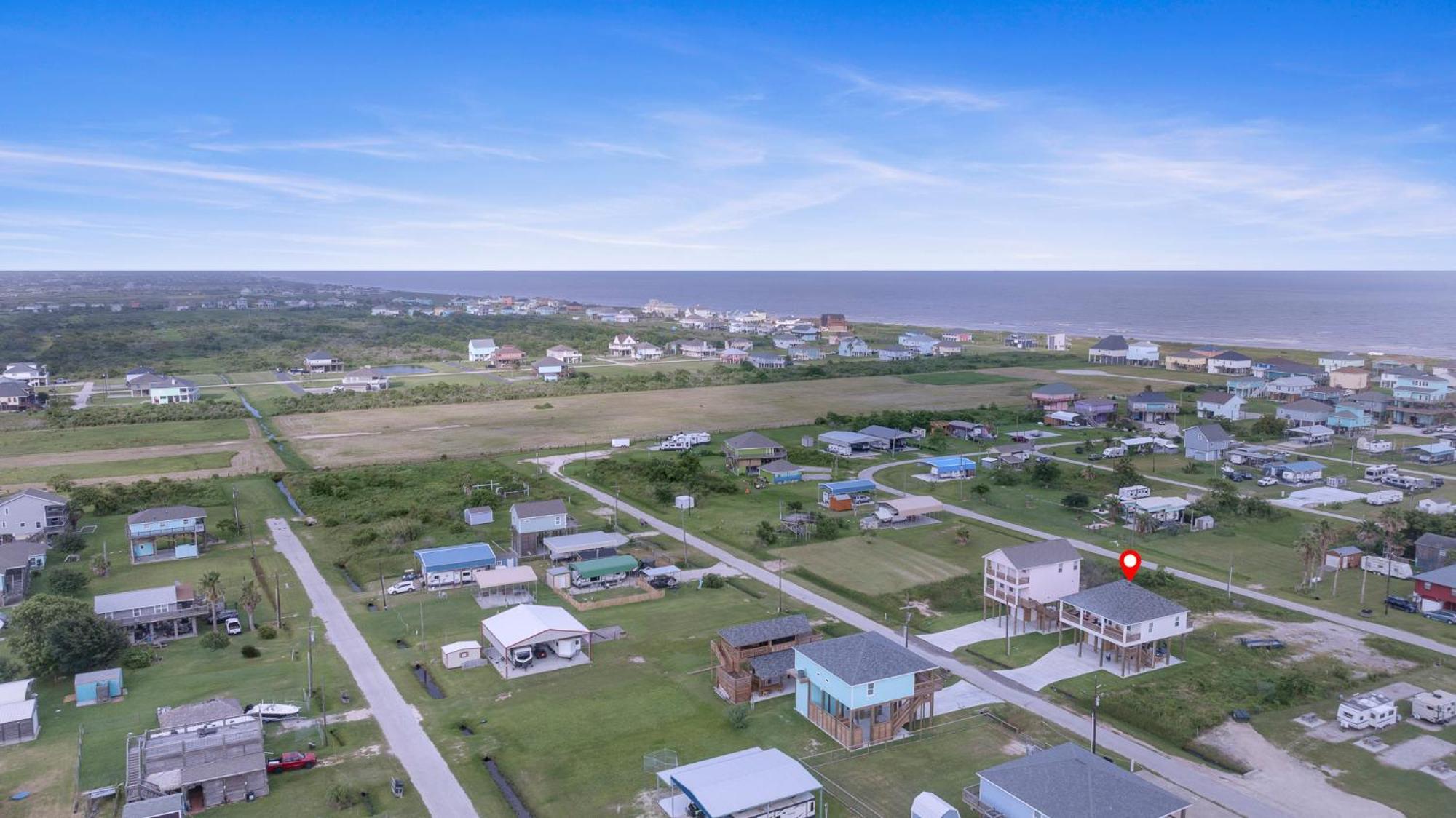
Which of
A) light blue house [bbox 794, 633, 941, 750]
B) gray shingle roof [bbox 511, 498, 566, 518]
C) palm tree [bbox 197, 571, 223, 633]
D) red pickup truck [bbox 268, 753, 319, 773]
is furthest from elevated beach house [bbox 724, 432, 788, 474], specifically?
red pickup truck [bbox 268, 753, 319, 773]

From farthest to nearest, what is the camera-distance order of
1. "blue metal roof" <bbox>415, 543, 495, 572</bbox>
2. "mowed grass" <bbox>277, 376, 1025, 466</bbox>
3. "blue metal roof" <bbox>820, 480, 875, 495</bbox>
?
"mowed grass" <bbox>277, 376, 1025, 466</bbox> < "blue metal roof" <bbox>820, 480, 875, 495</bbox> < "blue metal roof" <bbox>415, 543, 495, 572</bbox>

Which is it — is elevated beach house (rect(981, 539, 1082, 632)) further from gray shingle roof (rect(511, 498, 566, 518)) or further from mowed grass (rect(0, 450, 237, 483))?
mowed grass (rect(0, 450, 237, 483))

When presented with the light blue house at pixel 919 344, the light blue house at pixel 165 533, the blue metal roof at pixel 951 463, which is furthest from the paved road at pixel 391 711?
the light blue house at pixel 919 344

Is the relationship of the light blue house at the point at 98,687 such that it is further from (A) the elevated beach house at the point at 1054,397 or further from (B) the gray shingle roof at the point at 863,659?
(A) the elevated beach house at the point at 1054,397

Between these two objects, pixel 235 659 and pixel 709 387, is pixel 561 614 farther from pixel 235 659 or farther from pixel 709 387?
pixel 709 387

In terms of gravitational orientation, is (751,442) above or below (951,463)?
above

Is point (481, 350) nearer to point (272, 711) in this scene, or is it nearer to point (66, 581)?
point (66, 581)

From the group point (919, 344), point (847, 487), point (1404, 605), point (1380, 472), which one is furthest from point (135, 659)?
point (919, 344)
